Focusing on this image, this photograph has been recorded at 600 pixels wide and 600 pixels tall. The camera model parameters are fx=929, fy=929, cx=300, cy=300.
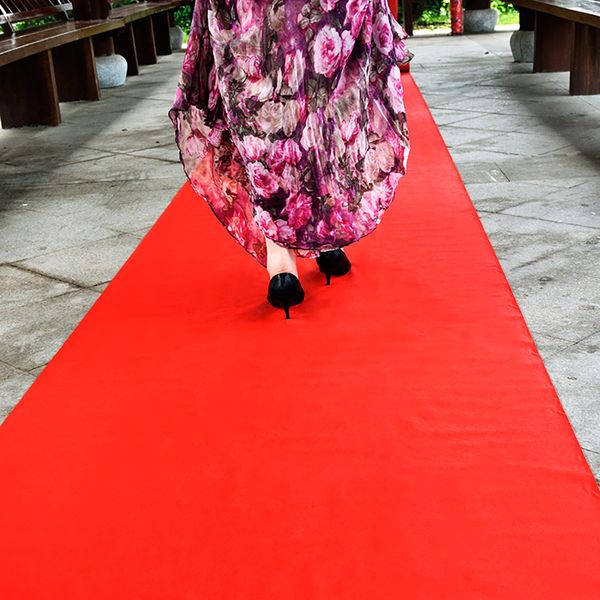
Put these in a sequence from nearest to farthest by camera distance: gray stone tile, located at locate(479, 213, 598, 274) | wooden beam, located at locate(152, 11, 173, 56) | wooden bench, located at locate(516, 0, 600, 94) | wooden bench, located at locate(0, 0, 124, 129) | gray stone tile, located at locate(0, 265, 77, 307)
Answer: gray stone tile, located at locate(0, 265, 77, 307), gray stone tile, located at locate(479, 213, 598, 274), wooden bench, located at locate(516, 0, 600, 94), wooden bench, located at locate(0, 0, 124, 129), wooden beam, located at locate(152, 11, 173, 56)

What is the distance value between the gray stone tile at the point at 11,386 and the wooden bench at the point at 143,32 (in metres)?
6.38

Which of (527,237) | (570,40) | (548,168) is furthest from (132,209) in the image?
(570,40)

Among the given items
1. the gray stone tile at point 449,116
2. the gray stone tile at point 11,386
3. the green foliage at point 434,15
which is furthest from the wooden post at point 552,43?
the green foliage at point 434,15

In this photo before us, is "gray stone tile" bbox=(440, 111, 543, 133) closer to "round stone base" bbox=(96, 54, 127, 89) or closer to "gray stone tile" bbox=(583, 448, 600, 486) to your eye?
"gray stone tile" bbox=(583, 448, 600, 486)

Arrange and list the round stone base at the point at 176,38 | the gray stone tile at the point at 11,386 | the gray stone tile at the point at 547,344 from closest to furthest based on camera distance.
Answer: the gray stone tile at the point at 11,386 < the gray stone tile at the point at 547,344 < the round stone base at the point at 176,38

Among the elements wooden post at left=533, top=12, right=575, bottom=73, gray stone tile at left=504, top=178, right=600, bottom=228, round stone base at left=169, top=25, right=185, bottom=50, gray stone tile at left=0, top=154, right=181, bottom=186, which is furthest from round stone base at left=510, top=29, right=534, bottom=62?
round stone base at left=169, top=25, right=185, bottom=50

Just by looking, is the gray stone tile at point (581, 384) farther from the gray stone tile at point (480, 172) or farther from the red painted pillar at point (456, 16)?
the red painted pillar at point (456, 16)

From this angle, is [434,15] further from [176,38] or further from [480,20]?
[176,38]

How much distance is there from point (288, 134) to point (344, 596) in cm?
134

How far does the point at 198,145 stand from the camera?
270cm

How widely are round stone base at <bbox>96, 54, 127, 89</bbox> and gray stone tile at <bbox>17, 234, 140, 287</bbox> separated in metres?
5.56

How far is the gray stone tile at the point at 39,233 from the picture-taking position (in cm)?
357

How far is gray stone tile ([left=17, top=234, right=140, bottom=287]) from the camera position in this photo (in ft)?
10.4

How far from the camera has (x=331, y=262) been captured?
2.75 meters
